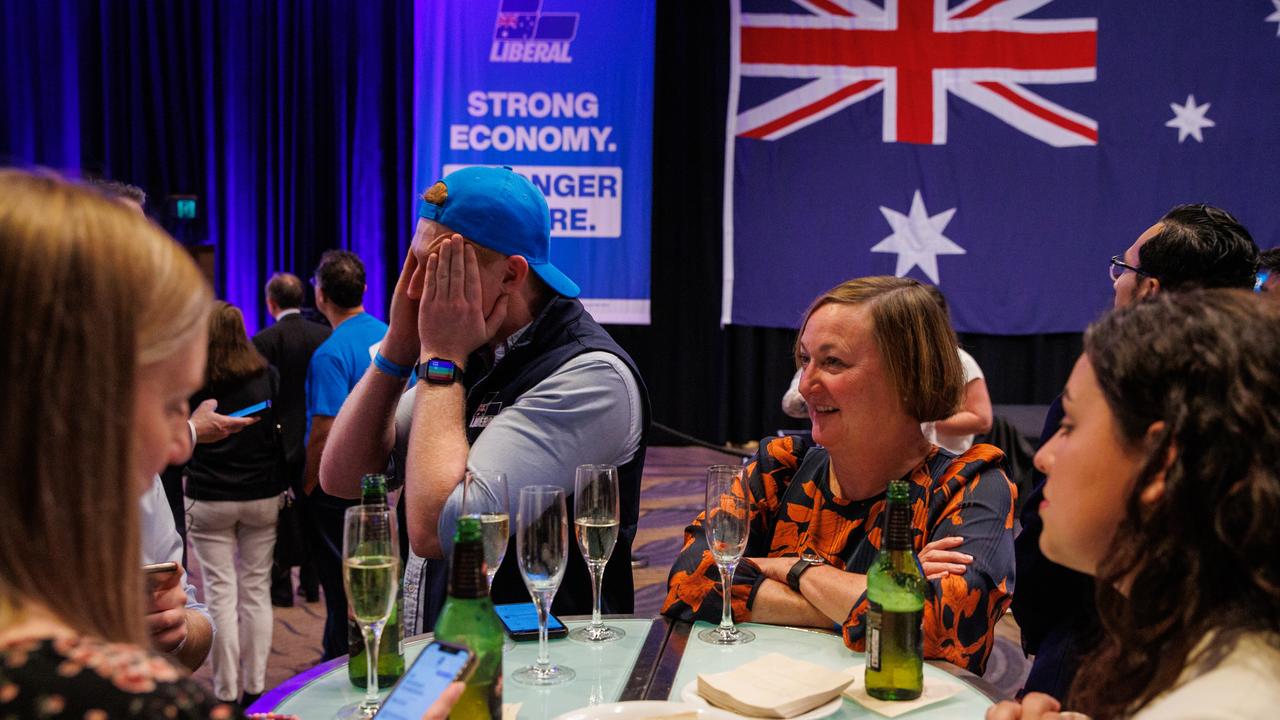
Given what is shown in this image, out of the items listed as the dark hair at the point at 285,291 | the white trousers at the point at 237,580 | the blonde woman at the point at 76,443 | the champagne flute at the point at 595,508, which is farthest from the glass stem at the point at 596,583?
the dark hair at the point at 285,291

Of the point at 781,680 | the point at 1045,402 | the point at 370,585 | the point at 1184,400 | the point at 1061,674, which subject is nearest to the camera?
the point at 1184,400

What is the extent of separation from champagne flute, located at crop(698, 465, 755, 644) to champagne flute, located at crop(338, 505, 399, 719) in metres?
0.54

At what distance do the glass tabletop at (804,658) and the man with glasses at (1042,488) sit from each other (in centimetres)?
17

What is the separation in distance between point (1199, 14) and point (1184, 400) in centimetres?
766

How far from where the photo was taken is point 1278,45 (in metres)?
7.32

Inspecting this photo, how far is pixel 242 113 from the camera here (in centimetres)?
797

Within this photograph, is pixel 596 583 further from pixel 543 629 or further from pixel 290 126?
pixel 290 126

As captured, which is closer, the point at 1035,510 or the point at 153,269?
the point at 153,269

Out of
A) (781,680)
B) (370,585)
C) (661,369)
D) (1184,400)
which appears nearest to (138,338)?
→ (370,585)

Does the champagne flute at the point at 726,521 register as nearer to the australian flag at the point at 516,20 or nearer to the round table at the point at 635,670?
the round table at the point at 635,670

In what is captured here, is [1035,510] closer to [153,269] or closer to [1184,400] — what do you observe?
[1184,400]

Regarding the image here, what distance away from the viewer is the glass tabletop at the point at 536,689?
1.39 meters

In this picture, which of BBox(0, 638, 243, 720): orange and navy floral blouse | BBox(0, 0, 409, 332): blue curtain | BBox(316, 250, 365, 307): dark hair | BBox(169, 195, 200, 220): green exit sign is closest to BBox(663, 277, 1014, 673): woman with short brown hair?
BBox(0, 638, 243, 720): orange and navy floral blouse

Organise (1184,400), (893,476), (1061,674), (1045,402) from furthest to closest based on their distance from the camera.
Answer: (1045,402) → (893,476) → (1061,674) → (1184,400)
